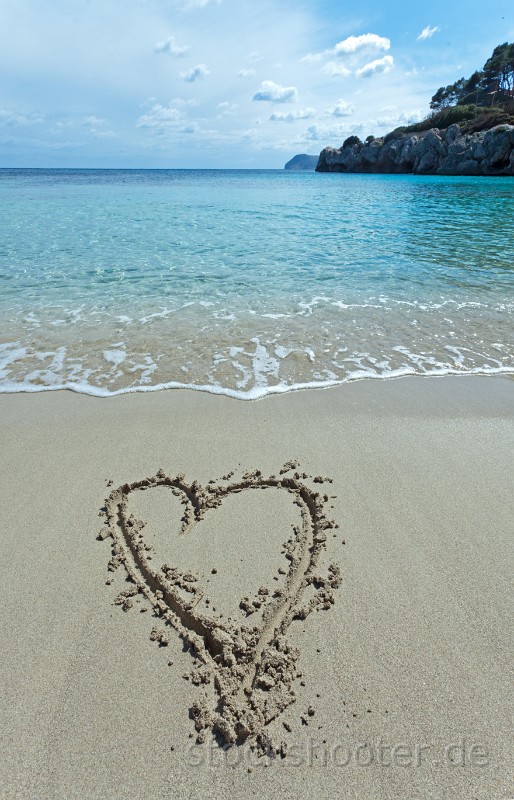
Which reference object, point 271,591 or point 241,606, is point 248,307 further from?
point 241,606

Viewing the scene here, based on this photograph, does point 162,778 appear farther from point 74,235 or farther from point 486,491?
point 74,235

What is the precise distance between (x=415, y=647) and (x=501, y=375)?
4482mm

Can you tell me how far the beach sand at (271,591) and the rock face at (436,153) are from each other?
73.6 metres

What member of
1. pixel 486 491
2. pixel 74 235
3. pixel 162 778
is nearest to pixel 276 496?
pixel 486 491

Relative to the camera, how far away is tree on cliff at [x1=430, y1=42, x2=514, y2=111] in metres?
79.7

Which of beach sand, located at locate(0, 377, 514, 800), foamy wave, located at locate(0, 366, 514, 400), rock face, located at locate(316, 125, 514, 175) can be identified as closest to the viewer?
beach sand, located at locate(0, 377, 514, 800)

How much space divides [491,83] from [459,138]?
28544mm

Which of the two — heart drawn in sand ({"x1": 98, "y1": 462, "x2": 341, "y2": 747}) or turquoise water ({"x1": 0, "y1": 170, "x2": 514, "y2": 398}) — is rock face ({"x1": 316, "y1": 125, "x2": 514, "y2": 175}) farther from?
heart drawn in sand ({"x1": 98, "y1": 462, "x2": 341, "y2": 747})

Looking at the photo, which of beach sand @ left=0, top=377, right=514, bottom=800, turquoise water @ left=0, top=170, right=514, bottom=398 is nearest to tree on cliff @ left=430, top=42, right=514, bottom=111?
turquoise water @ left=0, top=170, right=514, bottom=398

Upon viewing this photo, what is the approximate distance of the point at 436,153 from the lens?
75.4 metres

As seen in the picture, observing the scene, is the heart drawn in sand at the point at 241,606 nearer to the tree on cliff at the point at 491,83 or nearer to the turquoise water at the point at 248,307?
the turquoise water at the point at 248,307

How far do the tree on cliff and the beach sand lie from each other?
349ft

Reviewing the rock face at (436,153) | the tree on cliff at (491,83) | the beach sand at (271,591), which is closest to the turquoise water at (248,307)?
the beach sand at (271,591)

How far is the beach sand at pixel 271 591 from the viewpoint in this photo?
1.89 metres
